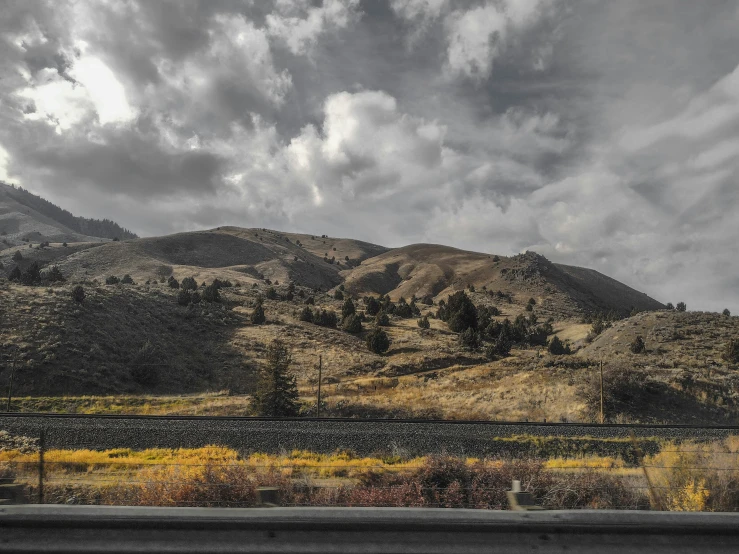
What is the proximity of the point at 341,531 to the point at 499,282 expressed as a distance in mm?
110717

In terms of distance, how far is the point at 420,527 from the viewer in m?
2.97

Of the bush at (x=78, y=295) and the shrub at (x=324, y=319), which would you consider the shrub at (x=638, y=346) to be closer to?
the shrub at (x=324, y=319)

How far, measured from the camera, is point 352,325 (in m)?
48.7

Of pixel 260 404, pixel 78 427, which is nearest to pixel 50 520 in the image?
pixel 78 427

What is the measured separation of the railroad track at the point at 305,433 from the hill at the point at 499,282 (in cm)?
6235

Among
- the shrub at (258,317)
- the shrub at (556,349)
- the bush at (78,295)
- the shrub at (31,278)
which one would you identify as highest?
the shrub at (31,278)

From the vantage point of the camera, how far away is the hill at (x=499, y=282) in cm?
9525

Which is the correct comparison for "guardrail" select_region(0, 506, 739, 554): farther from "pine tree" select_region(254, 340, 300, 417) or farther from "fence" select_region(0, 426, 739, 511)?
"pine tree" select_region(254, 340, 300, 417)

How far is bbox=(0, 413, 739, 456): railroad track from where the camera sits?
45.9 feet

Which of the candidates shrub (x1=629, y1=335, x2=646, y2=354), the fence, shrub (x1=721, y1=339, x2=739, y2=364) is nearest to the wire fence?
the fence

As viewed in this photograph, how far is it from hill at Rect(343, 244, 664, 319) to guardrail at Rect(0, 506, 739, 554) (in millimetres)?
76838

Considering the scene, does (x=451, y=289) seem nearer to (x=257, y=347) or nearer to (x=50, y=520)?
(x=257, y=347)

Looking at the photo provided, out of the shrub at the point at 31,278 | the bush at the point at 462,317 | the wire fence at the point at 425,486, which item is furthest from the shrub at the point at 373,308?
the wire fence at the point at 425,486

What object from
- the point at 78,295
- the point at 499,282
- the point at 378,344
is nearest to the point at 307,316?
the point at 378,344
